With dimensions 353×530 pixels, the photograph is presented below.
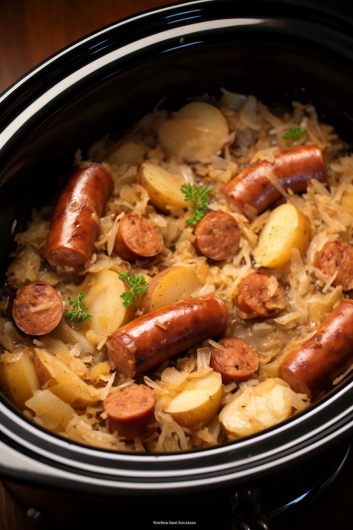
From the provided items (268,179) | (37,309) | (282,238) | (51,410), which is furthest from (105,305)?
(268,179)

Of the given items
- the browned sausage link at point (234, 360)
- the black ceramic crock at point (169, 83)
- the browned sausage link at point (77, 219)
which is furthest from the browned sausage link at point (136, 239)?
the browned sausage link at point (234, 360)

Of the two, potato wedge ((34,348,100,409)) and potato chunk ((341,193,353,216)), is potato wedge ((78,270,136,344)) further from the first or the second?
potato chunk ((341,193,353,216))

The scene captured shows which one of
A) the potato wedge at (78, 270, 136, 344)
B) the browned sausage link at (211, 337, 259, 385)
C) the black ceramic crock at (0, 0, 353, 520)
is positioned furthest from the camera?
the potato wedge at (78, 270, 136, 344)

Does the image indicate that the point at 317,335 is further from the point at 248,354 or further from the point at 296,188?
the point at 296,188

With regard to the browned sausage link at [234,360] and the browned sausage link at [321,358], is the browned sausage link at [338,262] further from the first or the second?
the browned sausage link at [234,360]

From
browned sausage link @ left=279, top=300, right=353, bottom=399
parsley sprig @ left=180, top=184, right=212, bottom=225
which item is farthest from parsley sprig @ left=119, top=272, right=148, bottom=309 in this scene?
browned sausage link @ left=279, top=300, right=353, bottom=399
